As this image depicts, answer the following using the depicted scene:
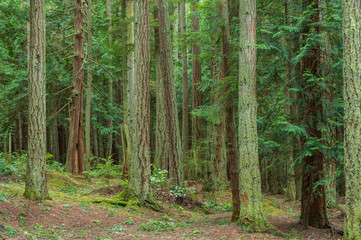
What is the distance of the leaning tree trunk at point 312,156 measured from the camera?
852 centimetres

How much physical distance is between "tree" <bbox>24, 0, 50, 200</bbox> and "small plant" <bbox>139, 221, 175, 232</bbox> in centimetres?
277

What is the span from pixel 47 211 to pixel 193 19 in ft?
46.5

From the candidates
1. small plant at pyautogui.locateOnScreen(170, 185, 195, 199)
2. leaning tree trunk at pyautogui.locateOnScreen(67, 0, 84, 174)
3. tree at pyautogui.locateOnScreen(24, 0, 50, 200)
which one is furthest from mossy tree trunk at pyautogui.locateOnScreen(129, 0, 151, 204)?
leaning tree trunk at pyautogui.locateOnScreen(67, 0, 84, 174)

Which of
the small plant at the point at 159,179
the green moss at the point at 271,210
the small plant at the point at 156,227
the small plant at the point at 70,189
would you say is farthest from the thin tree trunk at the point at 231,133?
the small plant at the point at 70,189

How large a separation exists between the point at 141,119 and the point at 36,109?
10.5 ft

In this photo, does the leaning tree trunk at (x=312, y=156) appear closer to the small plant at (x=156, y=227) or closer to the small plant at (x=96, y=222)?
the small plant at (x=156, y=227)

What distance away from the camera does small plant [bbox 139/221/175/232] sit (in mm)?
8062

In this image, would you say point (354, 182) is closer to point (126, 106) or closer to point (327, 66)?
point (327, 66)

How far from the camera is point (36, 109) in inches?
311

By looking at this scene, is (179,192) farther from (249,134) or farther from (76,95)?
(76,95)

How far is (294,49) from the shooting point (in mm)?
9195

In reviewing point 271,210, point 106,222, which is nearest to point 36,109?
point 106,222

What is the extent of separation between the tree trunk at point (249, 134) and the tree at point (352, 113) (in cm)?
190

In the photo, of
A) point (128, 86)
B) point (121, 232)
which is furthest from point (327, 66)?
point (128, 86)
